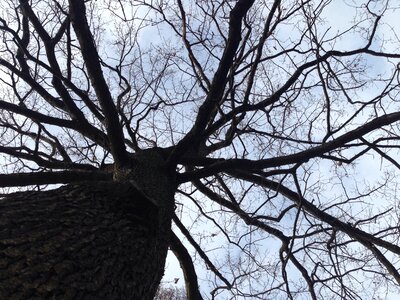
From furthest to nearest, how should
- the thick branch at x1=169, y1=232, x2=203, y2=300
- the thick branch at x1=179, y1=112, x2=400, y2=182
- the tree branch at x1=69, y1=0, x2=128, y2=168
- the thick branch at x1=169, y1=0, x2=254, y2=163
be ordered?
the thick branch at x1=169, y1=232, x2=203, y2=300 → the thick branch at x1=179, y1=112, x2=400, y2=182 → the thick branch at x1=169, y1=0, x2=254, y2=163 → the tree branch at x1=69, y1=0, x2=128, y2=168

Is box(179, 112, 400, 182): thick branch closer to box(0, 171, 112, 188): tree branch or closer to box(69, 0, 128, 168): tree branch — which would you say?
box(69, 0, 128, 168): tree branch

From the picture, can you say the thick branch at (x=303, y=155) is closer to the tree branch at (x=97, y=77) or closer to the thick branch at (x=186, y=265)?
the tree branch at (x=97, y=77)

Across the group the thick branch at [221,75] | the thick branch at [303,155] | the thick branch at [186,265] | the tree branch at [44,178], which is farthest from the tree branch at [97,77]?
the thick branch at [186,265]

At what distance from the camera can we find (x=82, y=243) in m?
2.29

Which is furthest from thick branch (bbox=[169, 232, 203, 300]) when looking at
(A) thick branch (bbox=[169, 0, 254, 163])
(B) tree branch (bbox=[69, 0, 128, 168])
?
(B) tree branch (bbox=[69, 0, 128, 168])

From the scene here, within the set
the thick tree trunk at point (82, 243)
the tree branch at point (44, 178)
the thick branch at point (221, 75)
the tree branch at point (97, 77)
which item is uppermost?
the thick branch at point (221, 75)

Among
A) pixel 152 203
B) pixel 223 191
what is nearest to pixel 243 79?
pixel 223 191

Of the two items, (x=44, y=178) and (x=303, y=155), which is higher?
(x=303, y=155)

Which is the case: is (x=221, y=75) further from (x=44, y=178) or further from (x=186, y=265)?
(x=186, y=265)

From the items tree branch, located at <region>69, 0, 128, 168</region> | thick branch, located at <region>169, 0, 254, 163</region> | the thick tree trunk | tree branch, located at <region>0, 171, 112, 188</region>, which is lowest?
the thick tree trunk

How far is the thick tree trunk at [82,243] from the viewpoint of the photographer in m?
1.93

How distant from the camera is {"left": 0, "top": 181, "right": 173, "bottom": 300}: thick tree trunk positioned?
1.93 m

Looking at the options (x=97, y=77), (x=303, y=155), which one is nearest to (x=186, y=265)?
(x=303, y=155)

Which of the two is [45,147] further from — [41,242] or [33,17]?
[41,242]
